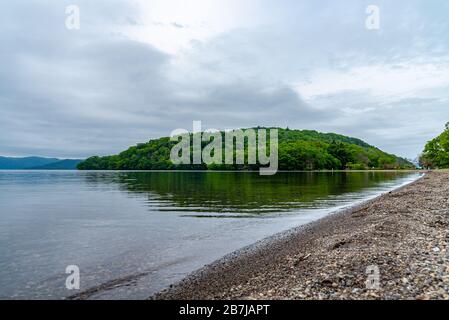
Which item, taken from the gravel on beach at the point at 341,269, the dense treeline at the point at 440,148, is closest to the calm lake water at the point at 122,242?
the gravel on beach at the point at 341,269

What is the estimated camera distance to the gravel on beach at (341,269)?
349 inches

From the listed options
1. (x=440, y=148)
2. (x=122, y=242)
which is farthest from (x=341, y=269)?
(x=440, y=148)

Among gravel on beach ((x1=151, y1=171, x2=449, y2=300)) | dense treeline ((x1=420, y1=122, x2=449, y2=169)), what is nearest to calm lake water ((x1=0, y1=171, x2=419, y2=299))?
gravel on beach ((x1=151, y1=171, x2=449, y2=300))

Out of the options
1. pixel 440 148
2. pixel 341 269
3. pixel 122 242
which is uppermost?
pixel 440 148

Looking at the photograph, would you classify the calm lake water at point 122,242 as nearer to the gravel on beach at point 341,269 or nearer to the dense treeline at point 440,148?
the gravel on beach at point 341,269

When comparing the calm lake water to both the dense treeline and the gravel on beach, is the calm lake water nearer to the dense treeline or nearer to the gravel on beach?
the gravel on beach

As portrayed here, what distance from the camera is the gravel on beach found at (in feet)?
29.1

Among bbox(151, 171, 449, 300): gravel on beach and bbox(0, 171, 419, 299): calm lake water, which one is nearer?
bbox(151, 171, 449, 300): gravel on beach

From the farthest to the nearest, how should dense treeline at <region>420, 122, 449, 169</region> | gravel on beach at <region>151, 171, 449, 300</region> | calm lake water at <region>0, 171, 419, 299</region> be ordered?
dense treeline at <region>420, 122, 449, 169</region> < calm lake water at <region>0, 171, 419, 299</region> < gravel on beach at <region>151, 171, 449, 300</region>

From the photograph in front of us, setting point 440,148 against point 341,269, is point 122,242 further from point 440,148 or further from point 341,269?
point 440,148

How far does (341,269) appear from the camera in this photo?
1053 centimetres

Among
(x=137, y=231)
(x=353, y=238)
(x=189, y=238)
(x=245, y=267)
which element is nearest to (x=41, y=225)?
(x=137, y=231)

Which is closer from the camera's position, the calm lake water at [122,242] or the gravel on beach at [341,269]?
the gravel on beach at [341,269]

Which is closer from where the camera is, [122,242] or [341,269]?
[341,269]
